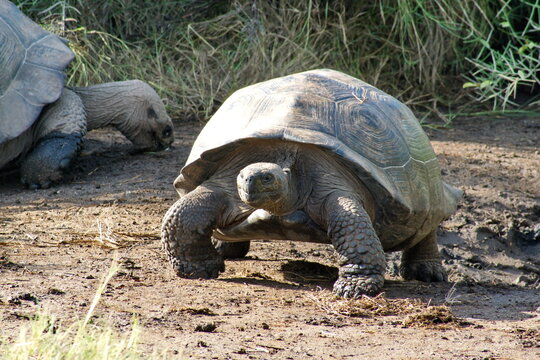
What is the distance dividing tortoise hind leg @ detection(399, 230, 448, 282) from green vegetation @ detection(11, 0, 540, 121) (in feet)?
11.8

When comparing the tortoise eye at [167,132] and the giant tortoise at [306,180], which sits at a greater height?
the giant tortoise at [306,180]

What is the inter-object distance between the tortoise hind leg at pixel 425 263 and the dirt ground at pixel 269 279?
0.19 m

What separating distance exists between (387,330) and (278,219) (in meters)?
0.89

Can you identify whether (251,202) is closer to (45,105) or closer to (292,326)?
(292,326)

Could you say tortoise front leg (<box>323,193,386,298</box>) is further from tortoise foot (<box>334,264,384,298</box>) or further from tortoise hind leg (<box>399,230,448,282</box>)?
tortoise hind leg (<box>399,230,448,282</box>)

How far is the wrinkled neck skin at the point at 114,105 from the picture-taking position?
23.4ft

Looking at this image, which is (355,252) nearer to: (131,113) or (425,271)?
(425,271)

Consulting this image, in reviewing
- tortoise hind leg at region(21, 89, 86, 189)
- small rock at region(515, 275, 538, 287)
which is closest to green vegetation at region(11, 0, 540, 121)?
tortoise hind leg at region(21, 89, 86, 189)

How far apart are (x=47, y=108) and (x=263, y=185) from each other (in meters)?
3.58

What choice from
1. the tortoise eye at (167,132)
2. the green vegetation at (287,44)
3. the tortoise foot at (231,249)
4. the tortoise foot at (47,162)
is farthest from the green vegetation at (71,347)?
the green vegetation at (287,44)

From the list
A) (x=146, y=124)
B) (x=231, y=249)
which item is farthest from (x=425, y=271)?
(x=146, y=124)

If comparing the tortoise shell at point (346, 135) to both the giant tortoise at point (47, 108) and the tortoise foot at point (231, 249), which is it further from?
the giant tortoise at point (47, 108)

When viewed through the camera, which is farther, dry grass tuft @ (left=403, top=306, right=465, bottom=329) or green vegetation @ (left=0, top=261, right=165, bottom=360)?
dry grass tuft @ (left=403, top=306, right=465, bottom=329)

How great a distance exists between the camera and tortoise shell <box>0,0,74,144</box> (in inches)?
244
